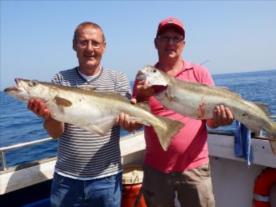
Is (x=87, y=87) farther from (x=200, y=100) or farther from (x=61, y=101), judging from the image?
(x=200, y=100)

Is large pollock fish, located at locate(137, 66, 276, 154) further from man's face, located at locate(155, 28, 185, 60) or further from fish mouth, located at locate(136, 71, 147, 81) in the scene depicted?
man's face, located at locate(155, 28, 185, 60)

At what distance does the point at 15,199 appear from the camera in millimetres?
6086

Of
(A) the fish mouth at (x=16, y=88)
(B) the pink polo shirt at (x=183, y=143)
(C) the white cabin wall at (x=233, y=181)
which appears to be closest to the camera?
(A) the fish mouth at (x=16, y=88)

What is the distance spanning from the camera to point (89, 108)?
14.1 feet

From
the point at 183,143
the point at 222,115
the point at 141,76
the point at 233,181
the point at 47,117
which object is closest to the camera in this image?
the point at 47,117

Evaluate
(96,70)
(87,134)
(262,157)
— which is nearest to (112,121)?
(87,134)

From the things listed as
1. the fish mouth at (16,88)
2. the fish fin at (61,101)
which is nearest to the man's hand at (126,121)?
the fish fin at (61,101)

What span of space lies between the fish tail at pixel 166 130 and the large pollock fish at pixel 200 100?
0.55 feet

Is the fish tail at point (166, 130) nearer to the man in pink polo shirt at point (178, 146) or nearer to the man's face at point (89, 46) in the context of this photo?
the man in pink polo shirt at point (178, 146)

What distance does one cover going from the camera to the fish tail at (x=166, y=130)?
428cm

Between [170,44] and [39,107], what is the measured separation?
66.0 inches

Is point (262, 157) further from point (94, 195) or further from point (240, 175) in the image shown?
point (94, 195)

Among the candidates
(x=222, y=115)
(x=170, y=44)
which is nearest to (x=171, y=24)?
(x=170, y=44)

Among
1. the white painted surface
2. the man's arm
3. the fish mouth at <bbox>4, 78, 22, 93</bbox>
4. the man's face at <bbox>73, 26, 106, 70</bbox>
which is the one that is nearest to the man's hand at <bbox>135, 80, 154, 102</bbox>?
the man's face at <bbox>73, 26, 106, 70</bbox>
